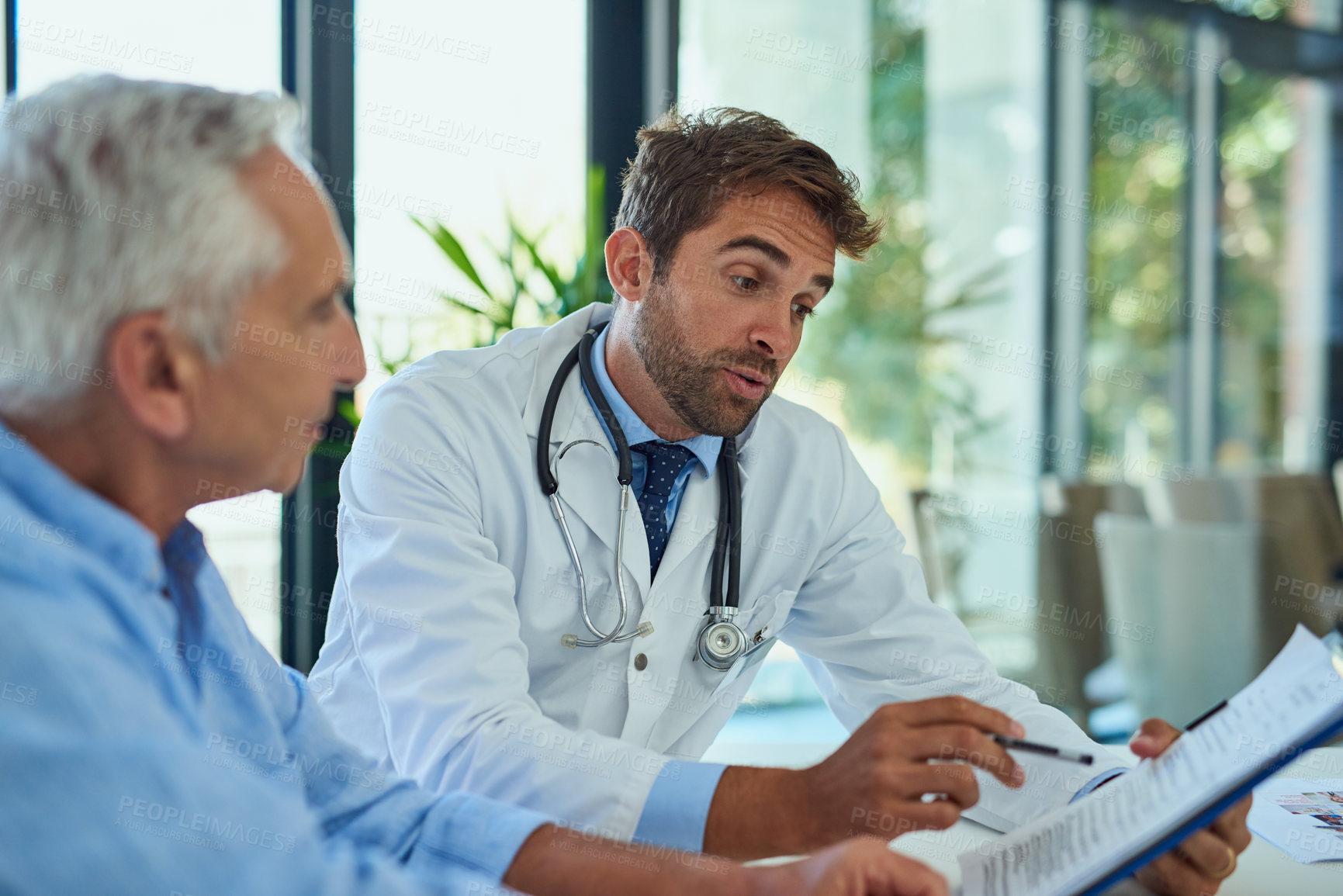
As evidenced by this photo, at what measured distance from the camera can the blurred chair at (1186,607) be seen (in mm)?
2938

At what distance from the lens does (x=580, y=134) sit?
329 centimetres

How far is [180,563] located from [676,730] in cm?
86

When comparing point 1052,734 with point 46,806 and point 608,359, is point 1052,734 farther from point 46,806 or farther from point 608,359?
point 46,806

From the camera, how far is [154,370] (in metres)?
0.65

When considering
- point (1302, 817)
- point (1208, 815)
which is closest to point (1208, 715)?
point (1208, 815)

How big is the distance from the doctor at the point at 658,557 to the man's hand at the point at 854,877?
159mm

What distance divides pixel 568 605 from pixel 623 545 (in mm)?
114

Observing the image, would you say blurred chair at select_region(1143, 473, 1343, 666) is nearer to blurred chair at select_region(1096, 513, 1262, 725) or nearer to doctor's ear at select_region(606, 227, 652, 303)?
blurred chair at select_region(1096, 513, 1262, 725)

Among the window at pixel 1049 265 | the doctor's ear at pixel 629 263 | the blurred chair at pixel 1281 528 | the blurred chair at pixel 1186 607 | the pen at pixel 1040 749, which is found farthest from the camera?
the window at pixel 1049 265

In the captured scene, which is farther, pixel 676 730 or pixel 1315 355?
pixel 1315 355

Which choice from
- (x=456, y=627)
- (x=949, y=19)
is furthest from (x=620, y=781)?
(x=949, y=19)

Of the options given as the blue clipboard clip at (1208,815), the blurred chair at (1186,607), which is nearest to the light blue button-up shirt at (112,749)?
the blue clipboard clip at (1208,815)

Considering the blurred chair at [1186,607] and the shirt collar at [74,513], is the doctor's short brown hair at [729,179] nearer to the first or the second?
the shirt collar at [74,513]

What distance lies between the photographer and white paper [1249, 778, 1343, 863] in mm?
1065
